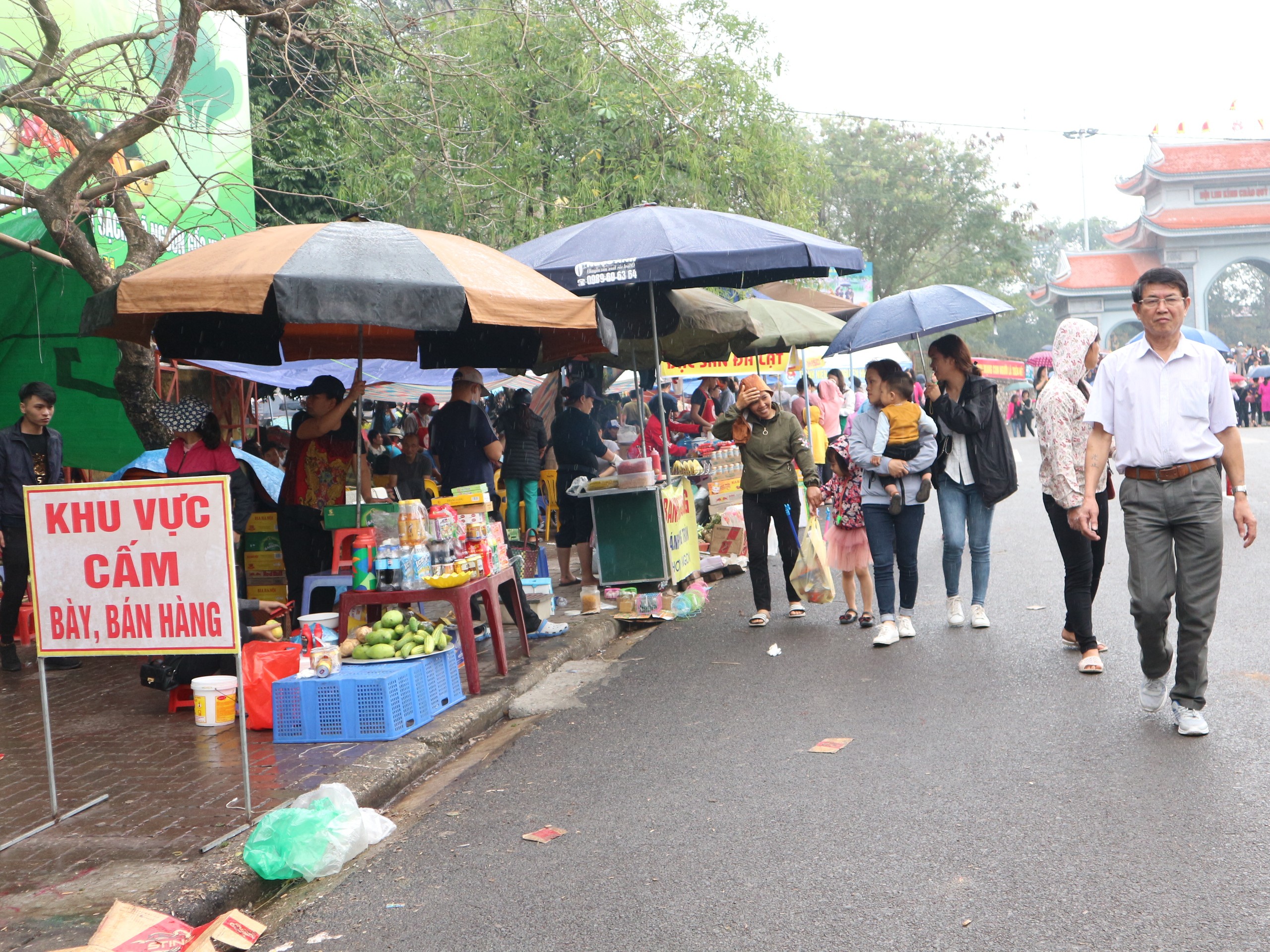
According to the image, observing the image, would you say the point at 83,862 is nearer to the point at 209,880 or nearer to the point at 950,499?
the point at 209,880

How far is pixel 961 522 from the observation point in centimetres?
778

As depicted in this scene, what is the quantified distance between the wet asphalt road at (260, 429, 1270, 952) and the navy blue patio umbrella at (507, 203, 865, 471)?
2.92m

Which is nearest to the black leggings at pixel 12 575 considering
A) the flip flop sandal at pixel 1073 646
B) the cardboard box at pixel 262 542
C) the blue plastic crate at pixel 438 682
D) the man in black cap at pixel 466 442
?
the cardboard box at pixel 262 542

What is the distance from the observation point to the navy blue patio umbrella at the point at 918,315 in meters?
8.34

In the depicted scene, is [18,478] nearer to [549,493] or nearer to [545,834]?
[545,834]

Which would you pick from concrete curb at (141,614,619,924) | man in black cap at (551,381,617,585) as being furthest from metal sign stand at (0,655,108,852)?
man in black cap at (551,381,617,585)

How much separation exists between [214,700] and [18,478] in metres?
2.80

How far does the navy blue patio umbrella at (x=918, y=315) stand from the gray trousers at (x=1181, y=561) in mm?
3100

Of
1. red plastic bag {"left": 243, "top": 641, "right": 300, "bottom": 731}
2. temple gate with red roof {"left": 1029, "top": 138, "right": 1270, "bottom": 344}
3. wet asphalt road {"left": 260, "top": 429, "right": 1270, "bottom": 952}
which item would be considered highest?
temple gate with red roof {"left": 1029, "top": 138, "right": 1270, "bottom": 344}

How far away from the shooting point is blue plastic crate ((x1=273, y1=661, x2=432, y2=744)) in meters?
5.89

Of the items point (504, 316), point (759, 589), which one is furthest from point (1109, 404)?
point (759, 589)

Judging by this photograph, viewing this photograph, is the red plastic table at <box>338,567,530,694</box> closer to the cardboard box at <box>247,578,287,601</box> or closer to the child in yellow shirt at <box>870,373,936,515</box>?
the cardboard box at <box>247,578,287,601</box>

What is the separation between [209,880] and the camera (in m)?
4.14

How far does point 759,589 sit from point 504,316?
11.0 ft
